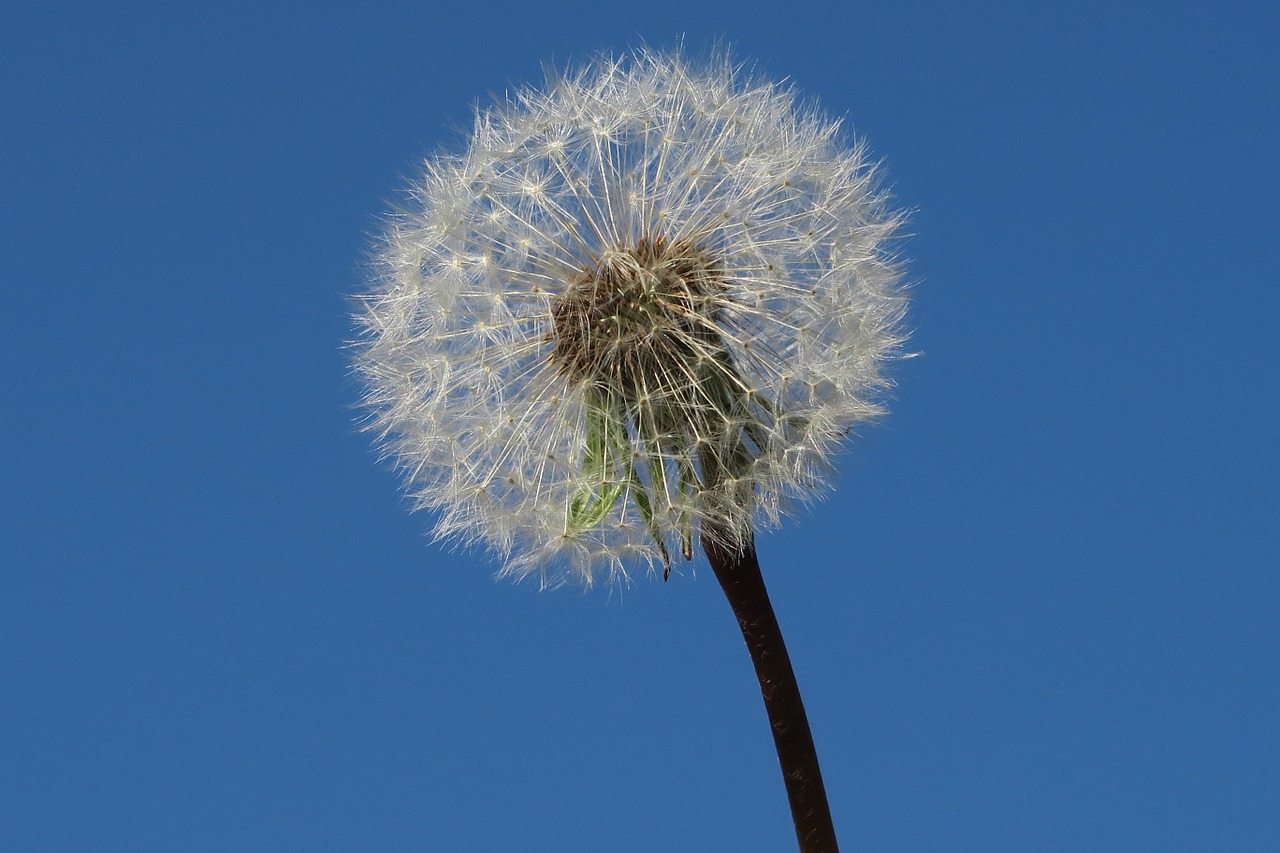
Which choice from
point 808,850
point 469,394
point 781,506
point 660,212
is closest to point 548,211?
point 660,212

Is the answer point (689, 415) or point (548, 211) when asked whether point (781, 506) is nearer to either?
point (689, 415)

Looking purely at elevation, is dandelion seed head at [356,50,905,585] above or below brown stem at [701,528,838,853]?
above

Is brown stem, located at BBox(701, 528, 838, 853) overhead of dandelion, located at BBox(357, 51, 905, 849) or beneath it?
beneath

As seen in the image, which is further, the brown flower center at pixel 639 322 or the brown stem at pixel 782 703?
the brown stem at pixel 782 703

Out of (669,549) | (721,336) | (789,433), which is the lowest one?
(669,549)

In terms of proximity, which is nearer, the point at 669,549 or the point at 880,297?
the point at 669,549

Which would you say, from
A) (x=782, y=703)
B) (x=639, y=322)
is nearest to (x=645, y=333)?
(x=639, y=322)

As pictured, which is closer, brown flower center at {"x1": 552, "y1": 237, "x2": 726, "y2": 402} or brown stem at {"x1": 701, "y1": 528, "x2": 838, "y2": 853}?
brown flower center at {"x1": 552, "y1": 237, "x2": 726, "y2": 402}
